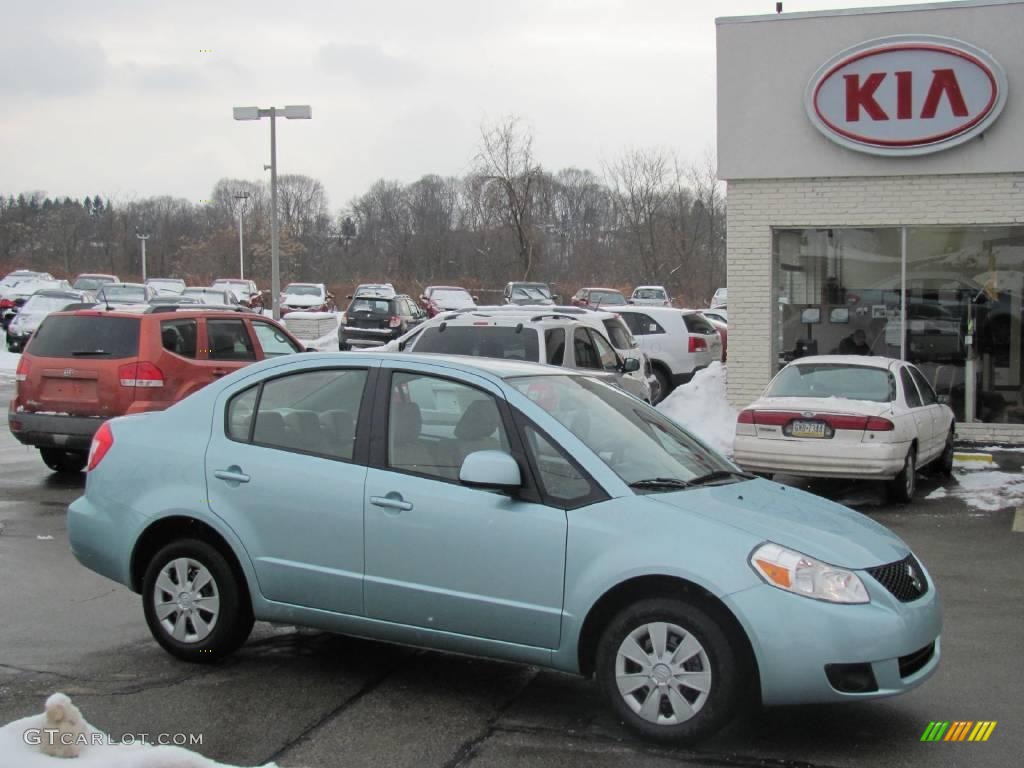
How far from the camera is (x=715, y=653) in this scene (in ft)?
15.2

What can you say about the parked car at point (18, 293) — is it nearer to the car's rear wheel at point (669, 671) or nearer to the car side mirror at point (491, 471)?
the car side mirror at point (491, 471)

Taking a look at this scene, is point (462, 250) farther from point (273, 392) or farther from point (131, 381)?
point (273, 392)

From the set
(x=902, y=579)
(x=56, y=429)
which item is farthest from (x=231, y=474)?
(x=56, y=429)

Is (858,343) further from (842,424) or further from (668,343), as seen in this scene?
(668,343)

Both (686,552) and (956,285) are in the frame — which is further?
(956,285)

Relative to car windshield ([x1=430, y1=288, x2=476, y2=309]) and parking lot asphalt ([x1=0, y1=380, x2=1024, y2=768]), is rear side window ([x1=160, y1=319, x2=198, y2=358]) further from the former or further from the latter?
car windshield ([x1=430, y1=288, x2=476, y2=309])

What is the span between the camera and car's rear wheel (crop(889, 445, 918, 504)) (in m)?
11.3

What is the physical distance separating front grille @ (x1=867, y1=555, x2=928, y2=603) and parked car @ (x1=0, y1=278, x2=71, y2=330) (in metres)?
36.0

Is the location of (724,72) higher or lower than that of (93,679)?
higher

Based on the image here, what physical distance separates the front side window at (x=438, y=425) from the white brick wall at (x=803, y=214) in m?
11.2

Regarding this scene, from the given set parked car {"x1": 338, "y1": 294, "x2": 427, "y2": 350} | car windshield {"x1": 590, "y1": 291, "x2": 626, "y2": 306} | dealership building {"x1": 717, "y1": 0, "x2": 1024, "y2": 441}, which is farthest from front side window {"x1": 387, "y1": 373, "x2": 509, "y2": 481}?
car windshield {"x1": 590, "y1": 291, "x2": 626, "y2": 306}

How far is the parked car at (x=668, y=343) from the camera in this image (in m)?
22.1

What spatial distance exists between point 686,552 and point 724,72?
12620 mm

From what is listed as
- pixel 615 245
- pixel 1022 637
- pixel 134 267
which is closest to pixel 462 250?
pixel 615 245
